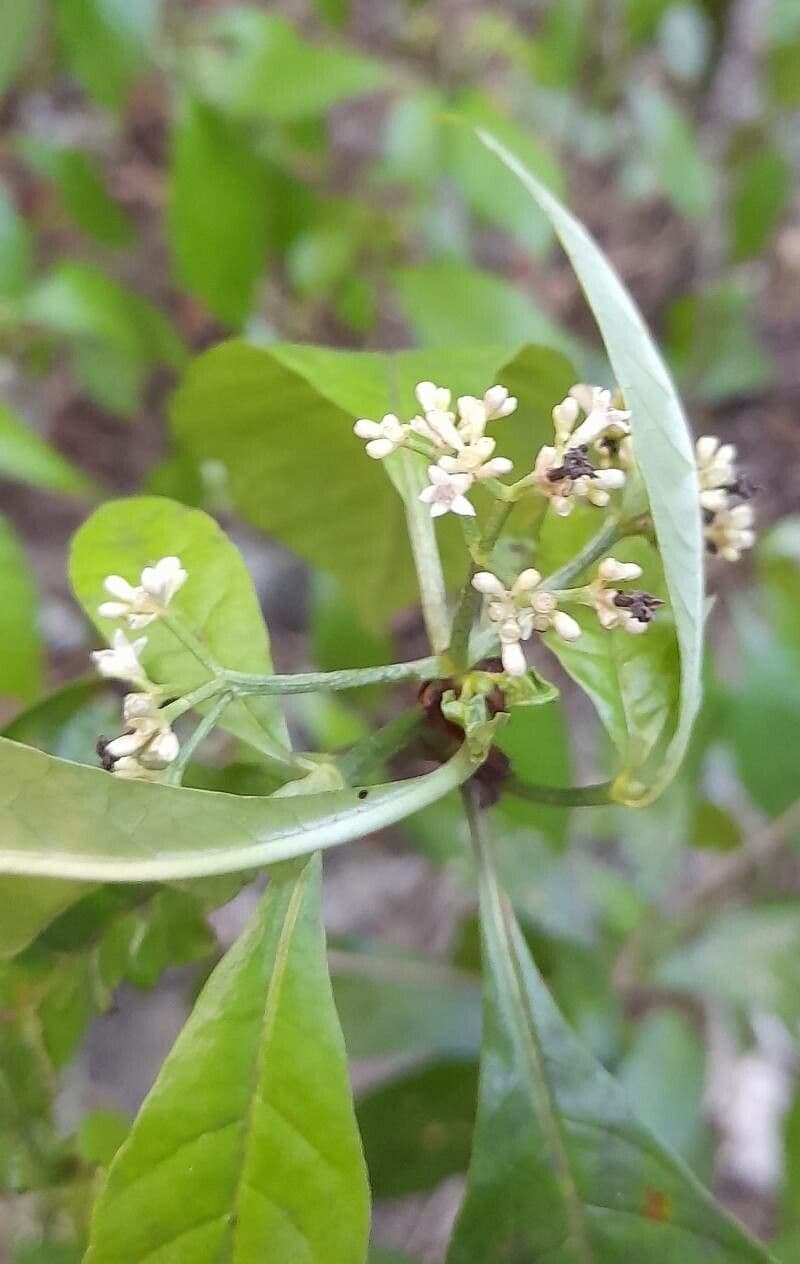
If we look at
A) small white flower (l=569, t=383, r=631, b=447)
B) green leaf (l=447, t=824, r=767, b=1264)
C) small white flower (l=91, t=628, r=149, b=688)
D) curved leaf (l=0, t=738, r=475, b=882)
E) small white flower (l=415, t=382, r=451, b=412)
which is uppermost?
small white flower (l=415, t=382, r=451, b=412)

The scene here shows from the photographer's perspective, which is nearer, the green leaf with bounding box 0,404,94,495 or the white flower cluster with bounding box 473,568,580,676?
the white flower cluster with bounding box 473,568,580,676

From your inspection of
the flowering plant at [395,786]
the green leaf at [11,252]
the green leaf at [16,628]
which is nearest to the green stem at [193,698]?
the flowering plant at [395,786]

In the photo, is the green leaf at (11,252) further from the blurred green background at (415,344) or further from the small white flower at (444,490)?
the small white flower at (444,490)

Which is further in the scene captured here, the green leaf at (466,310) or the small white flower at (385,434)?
the green leaf at (466,310)

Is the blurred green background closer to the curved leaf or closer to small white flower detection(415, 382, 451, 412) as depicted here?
the curved leaf

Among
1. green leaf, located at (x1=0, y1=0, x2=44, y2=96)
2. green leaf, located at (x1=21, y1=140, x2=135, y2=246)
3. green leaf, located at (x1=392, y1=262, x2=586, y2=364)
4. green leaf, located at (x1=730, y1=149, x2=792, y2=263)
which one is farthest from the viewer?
green leaf, located at (x1=730, y1=149, x2=792, y2=263)

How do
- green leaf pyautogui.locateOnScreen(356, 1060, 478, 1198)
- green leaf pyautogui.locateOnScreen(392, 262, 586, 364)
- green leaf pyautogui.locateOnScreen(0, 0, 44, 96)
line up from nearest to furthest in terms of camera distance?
green leaf pyautogui.locateOnScreen(356, 1060, 478, 1198), green leaf pyautogui.locateOnScreen(0, 0, 44, 96), green leaf pyautogui.locateOnScreen(392, 262, 586, 364)

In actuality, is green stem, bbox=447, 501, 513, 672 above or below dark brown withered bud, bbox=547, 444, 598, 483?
below

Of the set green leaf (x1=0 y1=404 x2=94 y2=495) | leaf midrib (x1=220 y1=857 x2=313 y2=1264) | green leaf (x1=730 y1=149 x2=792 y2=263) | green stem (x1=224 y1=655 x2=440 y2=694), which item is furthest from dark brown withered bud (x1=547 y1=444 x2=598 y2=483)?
green leaf (x1=730 y1=149 x2=792 y2=263)
